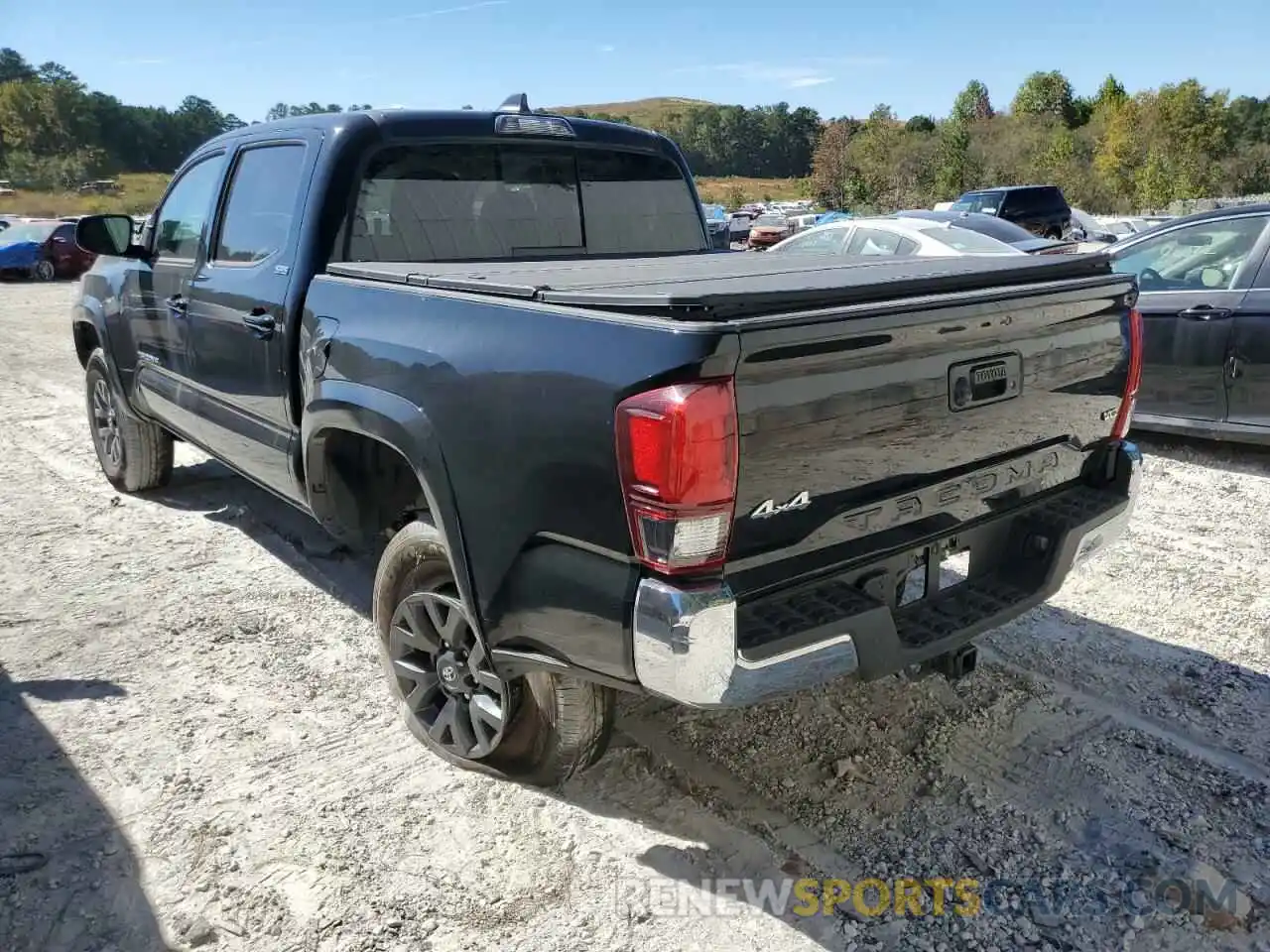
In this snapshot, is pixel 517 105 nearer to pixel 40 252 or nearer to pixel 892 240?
pixel 892 240

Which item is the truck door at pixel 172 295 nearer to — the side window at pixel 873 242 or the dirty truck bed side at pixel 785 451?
the dirty truck bed side at pixel 785 451

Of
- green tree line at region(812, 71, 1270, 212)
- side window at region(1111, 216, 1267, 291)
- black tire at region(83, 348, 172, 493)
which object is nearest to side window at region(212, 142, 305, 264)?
black tire at region(83, 348, 172, 493)

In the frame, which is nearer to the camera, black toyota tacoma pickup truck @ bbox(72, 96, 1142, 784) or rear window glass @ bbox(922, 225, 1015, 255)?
black toyota tacoma pickup truck @ bbox(72, 96, 1142, 784)

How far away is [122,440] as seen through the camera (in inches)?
231

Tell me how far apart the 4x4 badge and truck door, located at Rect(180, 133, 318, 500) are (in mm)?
2090

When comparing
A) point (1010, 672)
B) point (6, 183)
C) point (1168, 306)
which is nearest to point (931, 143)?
point (1168, 306)

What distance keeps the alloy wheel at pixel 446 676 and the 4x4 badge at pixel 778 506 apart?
38.1 inches

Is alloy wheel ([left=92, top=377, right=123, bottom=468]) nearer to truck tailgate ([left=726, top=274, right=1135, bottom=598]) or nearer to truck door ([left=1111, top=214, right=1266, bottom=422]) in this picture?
truck tailgate ([left=726, top=274, right=1135, bottom=598])

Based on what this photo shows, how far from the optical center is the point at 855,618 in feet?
7.84

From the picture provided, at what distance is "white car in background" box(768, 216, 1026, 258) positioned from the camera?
10023mm

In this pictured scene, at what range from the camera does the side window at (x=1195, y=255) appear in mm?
6246

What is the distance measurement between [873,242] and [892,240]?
194 millimetres

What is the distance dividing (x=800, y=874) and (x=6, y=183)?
76274 mm

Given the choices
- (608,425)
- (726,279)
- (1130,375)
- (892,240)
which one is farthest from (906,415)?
(892,240)
